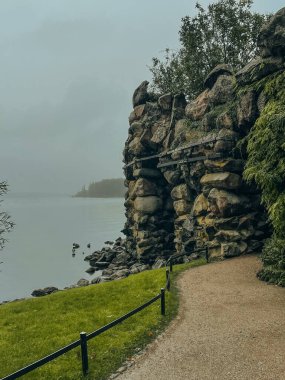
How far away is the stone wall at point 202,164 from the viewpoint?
32.2 m

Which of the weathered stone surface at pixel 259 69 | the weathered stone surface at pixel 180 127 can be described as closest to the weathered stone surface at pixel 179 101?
the weathered stone surface at pixel 180 127

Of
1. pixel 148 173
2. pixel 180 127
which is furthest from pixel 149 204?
pixel 180 127

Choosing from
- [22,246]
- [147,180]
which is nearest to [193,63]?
[147,180]

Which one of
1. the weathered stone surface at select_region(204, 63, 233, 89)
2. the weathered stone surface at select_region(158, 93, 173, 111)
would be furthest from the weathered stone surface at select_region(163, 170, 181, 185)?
the weathered stone surface at select_region(204, 63, 233, 89)

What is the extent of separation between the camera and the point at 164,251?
1871 inches

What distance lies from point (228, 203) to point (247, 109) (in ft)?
29.9

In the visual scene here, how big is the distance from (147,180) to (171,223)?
23.5 ft

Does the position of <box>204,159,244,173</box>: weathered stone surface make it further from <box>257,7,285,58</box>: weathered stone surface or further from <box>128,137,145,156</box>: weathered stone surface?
<box>128,137,145,156</box>: weathered stone surface

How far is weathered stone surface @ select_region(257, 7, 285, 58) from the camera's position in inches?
1152

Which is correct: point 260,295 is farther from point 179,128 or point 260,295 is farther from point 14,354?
point 179,128

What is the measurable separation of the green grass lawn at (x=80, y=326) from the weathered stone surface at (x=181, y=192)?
1653cm

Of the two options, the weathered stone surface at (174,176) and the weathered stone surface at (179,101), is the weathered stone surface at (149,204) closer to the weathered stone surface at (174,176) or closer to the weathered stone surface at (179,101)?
the weathered stone surface at (174,176)

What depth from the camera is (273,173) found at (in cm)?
2330

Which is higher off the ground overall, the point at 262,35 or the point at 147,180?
the point at 262,35
